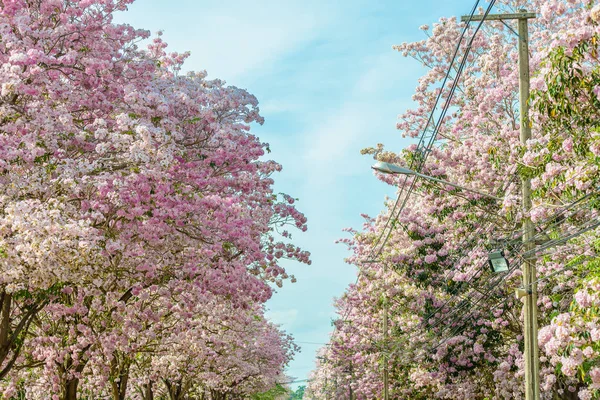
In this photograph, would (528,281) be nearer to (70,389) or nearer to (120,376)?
(70,389)

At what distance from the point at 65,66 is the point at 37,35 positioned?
775 mm

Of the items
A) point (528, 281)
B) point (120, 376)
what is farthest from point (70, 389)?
point (528, 281)

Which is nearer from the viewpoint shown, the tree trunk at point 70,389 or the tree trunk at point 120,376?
the tree trunk at point 70,389

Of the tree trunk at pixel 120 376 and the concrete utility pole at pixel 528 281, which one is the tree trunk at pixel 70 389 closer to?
the tree trunk at pixel 120 376

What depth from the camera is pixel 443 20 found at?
83.4 ft

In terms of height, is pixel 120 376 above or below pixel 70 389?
above

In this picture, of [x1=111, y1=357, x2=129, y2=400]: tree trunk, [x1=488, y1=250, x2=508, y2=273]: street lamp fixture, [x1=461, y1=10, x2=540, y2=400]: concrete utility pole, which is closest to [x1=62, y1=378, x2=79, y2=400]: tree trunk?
[x1=111, y1=357, x2=129, y2=400]: tree trunk

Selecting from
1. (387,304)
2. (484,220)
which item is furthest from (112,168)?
(387,304)

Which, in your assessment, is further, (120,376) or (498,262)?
(120,376)

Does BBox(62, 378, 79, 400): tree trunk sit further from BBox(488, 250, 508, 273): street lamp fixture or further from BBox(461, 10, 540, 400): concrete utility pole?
BBox(488, 250, 508, 273): street lamp fixture

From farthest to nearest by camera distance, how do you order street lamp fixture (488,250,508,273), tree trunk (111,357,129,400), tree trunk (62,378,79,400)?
tree trunk (111,357,129,400) → tree trunk (62,378,79,400) → street lamp fixture (488,250,508,273)

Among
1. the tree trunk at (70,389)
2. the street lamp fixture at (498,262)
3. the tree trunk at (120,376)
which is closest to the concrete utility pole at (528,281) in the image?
the street lamp fixture at (498,262)

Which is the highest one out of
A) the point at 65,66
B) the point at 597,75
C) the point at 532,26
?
the point at 532,26

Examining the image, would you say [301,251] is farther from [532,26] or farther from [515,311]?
[532,26]
